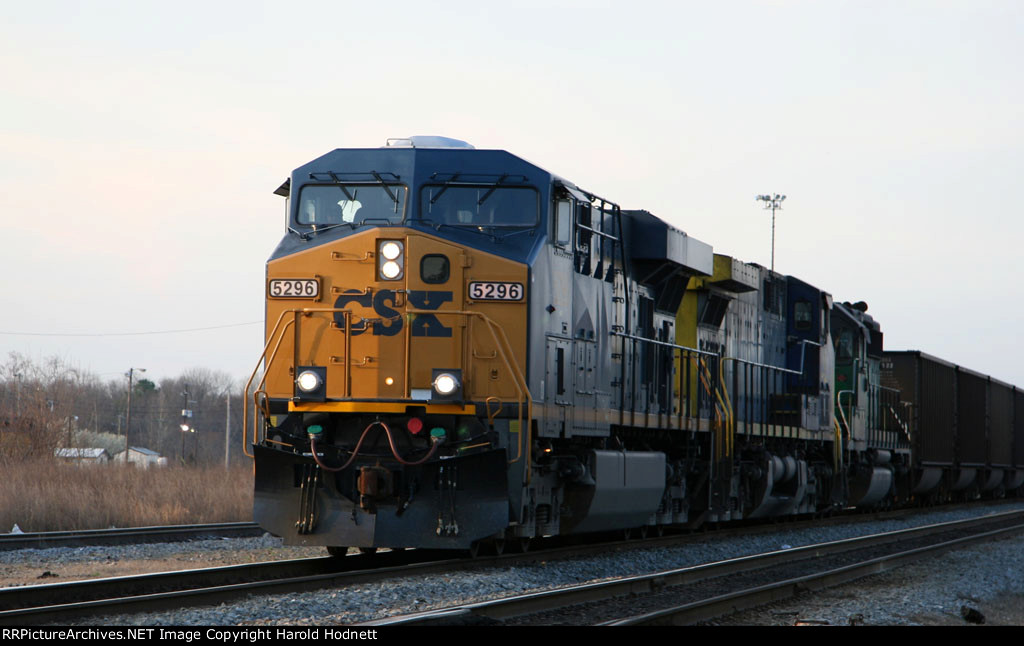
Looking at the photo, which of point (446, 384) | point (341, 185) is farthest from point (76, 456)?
point (446, 384)

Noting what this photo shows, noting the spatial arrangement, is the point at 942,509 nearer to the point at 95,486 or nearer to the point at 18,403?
the point at 95,486

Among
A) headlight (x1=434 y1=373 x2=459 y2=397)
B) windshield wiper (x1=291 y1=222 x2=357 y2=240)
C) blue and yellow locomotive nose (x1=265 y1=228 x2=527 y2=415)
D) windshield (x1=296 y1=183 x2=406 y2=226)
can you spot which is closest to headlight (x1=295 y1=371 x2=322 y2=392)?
blue and yellow locomotive nose (x1=265 y1=228 x2=527 y2=415)

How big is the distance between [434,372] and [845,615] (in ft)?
12.9

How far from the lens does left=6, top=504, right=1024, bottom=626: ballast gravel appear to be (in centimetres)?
757

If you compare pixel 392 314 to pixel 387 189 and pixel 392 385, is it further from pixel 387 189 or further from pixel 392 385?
pixel 387 189

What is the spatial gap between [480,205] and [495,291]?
3.02ft

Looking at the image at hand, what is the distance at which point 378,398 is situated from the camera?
9.97 metres

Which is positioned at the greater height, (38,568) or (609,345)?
(609,345)

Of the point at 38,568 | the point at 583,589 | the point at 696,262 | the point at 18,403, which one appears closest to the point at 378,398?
the point at 583,589

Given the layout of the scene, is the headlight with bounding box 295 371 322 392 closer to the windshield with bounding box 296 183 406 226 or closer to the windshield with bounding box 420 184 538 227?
the windshield with bounding box 296 183 406 226

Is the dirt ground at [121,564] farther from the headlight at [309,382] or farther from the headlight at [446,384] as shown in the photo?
the headlight at [446,384]

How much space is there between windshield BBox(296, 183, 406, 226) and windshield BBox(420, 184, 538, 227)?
276mm

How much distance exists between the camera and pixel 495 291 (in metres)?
10.2

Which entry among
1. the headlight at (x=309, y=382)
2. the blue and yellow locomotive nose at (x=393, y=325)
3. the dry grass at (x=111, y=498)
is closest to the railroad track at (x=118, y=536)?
the dry grass at (x=111, y=498)
